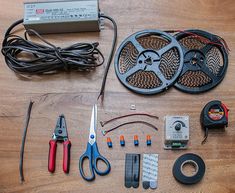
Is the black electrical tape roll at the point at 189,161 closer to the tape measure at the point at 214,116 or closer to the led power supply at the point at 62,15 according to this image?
the tape measure at the point at 214,116

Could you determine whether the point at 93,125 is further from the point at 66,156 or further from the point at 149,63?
the point at 149,63

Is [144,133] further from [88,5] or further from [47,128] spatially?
[88,5]

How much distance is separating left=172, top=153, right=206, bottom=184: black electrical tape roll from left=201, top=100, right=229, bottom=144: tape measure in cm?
6

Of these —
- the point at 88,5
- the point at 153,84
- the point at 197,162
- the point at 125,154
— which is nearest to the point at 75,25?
the point at 88,5

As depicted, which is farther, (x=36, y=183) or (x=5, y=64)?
(x=5, y=64)

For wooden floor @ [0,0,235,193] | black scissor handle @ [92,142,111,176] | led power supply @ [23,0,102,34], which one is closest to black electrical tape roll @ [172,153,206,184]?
wooden floor @ [0,0,235,193]

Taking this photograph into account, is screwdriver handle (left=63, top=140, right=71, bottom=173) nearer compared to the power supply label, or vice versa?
screwdriver handle (left=63, top=140, right=71, bottom=173)

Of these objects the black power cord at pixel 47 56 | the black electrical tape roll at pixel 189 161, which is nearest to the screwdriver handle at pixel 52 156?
the black power cord at pixel 47 56

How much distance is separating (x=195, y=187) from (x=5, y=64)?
28.0 inches

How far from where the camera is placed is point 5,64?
110 centimetres

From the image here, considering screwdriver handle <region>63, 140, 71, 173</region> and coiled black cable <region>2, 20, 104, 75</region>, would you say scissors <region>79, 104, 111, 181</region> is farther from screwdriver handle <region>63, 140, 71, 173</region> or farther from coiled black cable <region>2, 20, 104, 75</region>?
coiled black cable <region>2, 20, 104, 75</region>

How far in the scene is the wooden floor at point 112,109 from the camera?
0.95m

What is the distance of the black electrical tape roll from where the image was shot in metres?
0.92

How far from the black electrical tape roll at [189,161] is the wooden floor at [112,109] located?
2cm
